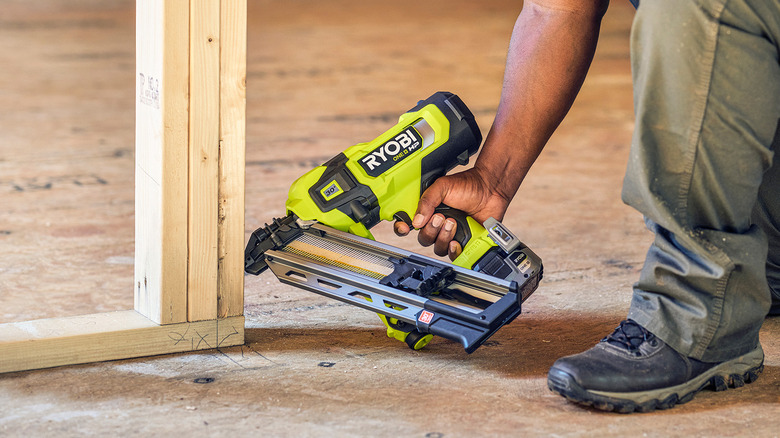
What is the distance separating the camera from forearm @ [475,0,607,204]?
187cm

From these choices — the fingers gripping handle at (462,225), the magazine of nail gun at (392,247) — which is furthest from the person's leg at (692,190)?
the fingers gripping handle at (462,225)

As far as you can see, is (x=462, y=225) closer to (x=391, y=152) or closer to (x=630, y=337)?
(x=391, y=152)

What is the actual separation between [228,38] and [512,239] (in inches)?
26.9

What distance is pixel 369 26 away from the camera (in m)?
7.69

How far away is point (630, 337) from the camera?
154 centimetres

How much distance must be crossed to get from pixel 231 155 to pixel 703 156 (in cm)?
85

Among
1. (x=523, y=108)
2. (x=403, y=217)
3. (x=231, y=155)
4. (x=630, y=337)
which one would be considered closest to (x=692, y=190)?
(x=630, y=337)

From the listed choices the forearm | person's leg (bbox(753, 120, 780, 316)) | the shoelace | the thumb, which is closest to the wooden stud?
the thumb

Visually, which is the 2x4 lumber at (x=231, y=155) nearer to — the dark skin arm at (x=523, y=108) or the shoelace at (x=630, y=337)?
the dark skin arm at (x=523, y=108)

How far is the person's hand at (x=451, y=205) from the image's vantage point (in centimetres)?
186

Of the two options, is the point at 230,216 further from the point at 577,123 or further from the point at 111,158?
the point at 577,123

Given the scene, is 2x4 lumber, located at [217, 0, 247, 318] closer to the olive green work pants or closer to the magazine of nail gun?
the magazine of nail gun

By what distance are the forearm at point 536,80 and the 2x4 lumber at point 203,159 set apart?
61 centimetres

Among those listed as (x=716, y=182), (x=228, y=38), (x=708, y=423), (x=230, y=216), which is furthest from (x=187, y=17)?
(x=708, y=423)
